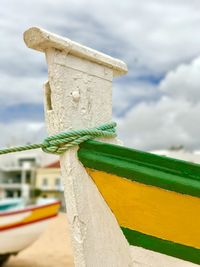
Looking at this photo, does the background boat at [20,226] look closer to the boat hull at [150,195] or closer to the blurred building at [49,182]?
the boat hull at [150,195]

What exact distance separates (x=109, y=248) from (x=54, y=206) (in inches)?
238

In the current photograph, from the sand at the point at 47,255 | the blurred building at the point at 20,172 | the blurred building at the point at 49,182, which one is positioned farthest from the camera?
the blurred building at the point at 20,172

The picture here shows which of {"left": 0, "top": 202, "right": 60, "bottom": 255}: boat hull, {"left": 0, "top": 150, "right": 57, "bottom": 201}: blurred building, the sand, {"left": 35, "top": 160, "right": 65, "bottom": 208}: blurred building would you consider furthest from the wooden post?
{"left": 0, "top": 150, "right": 57, "bottom": 201}: blurred building

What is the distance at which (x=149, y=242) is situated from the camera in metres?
→ 1.78

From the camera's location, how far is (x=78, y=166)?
1790 millimetres

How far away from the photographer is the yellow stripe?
67.6 inches

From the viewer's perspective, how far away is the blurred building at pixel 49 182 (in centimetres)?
3041

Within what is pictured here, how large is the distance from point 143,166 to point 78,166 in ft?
0.72

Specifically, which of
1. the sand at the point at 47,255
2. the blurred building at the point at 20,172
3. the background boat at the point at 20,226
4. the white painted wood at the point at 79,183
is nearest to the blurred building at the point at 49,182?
the blurred building at the point at 20,172

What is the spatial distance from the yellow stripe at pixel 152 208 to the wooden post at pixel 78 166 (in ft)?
0.14

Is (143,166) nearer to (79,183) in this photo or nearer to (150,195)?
(150,195)

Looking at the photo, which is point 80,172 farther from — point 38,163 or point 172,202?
point 38,163

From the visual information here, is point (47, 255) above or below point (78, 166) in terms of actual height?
below

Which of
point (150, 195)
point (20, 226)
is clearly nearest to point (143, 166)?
point (150, 195)
